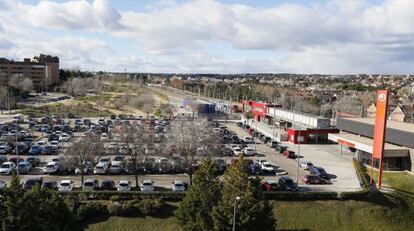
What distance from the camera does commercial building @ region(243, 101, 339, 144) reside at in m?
61.9

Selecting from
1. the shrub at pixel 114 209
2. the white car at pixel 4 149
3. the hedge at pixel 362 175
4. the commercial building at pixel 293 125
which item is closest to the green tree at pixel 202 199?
the shrub at pixel 114 209

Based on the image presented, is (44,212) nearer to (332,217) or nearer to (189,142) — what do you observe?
(189,142)

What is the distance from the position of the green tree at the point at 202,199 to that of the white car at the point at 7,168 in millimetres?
21617

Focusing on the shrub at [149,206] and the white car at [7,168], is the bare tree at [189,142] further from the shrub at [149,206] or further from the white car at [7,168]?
the white car at [7,168]

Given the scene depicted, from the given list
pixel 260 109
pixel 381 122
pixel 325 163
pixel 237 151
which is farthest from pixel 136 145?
pixel 260 109

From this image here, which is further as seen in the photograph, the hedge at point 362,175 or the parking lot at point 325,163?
the parking lot at point 325,163

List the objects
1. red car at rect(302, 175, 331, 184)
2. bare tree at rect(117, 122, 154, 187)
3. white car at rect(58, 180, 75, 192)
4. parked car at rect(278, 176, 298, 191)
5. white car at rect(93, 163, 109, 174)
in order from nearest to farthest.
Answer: white car at rect(58, 180, 75, 192), parked car at rect(278, 176, 298, 191), bare tree at rect(117, 122, 154, 187), red car at rect(302, 175, 331, 184), white car at rect(93, 163, 109, 174)

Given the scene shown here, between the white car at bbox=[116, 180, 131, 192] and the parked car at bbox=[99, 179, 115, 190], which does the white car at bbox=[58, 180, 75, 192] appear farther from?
the white car at bbox=[116, 180, 131, 192]

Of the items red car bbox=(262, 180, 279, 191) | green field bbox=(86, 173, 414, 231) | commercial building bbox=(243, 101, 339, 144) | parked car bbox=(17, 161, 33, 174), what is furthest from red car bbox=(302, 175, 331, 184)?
parked car bbox=(17, 161, 33, 174)

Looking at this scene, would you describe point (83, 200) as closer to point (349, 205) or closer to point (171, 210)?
point (171, 210)

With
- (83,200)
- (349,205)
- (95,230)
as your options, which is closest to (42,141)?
(83,200)

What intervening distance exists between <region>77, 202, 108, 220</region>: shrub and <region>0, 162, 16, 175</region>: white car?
523 inches

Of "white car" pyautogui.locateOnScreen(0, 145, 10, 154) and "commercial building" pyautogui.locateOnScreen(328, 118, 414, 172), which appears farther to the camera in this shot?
"white car" pyautogui.locateOnScreen(0, 145, 10, 154)

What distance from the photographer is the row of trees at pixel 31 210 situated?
22594 mm
